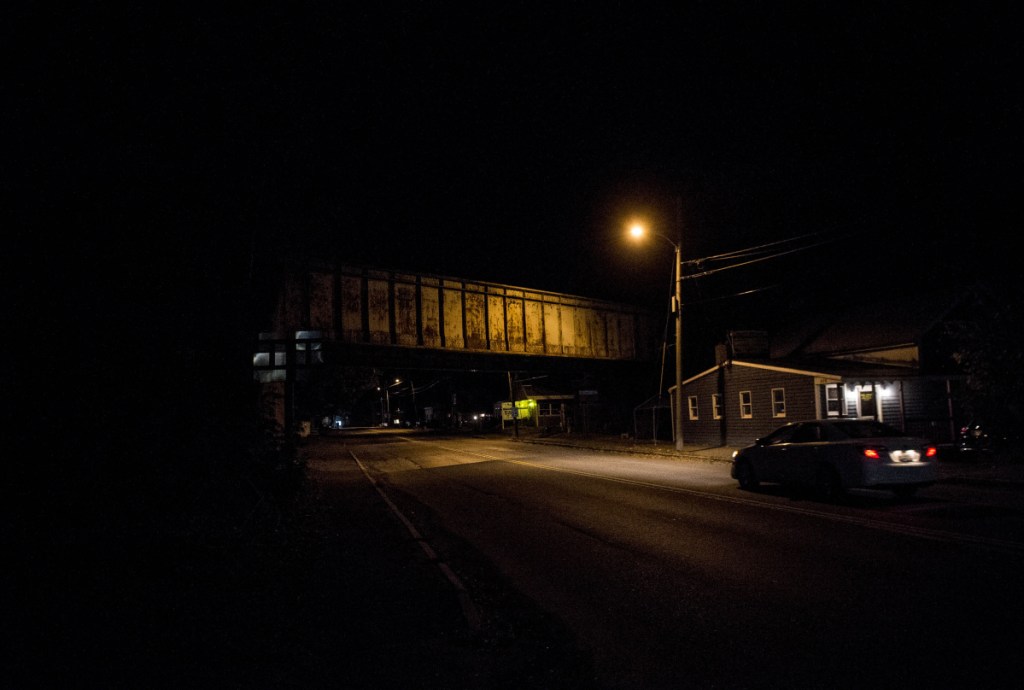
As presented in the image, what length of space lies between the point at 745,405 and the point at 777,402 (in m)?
1.74

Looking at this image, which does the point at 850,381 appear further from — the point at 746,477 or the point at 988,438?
the point at 746,477

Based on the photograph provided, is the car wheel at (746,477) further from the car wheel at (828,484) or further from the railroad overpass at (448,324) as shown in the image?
the railroad overpass at (448,324)

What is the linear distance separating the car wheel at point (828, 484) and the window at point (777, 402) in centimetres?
1453

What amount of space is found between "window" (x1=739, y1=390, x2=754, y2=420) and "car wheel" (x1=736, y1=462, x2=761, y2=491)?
1407cm

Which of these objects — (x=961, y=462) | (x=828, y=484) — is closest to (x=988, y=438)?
(x=961, y=462)

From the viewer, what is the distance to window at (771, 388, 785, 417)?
84.9ft

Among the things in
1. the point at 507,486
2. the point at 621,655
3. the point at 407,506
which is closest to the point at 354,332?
the point at 507,486

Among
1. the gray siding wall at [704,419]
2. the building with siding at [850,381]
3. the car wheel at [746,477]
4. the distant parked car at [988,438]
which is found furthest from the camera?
the gray siding wall at [704,419]

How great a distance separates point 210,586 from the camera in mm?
5785

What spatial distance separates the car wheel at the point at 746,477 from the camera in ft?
45.3

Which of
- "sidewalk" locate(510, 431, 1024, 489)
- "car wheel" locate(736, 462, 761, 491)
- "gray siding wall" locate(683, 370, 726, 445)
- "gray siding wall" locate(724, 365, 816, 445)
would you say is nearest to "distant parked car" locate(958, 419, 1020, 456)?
"sidewalk" locate(510, 431, 1024, 489)

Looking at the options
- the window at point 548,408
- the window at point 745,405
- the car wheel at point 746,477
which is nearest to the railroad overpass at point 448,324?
the window at point 745,405

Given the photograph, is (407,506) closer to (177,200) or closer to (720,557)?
(720,557)

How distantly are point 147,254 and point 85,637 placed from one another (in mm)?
3340
